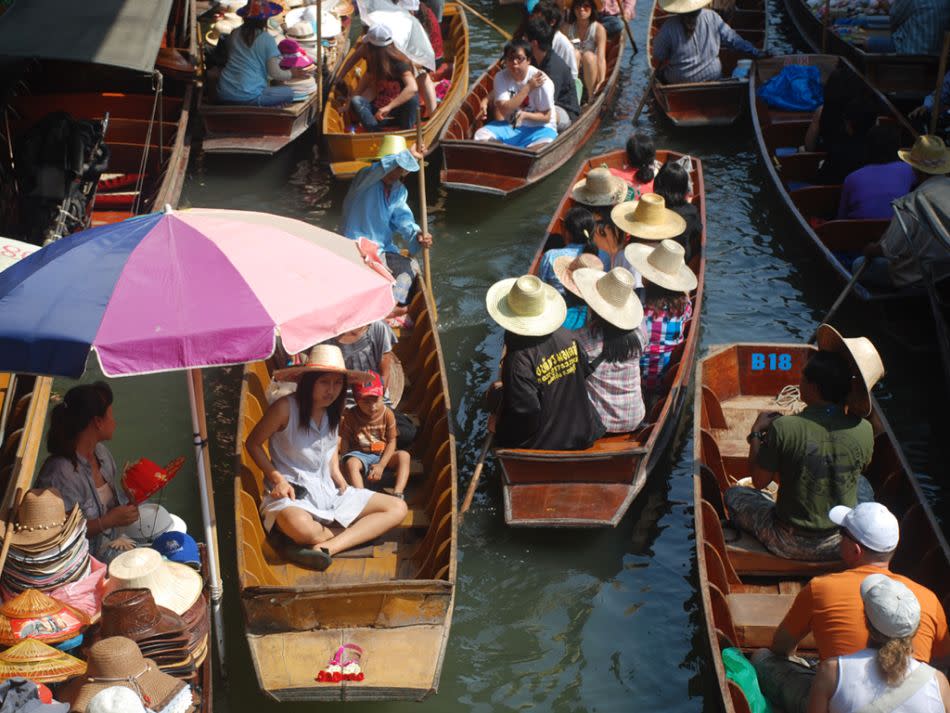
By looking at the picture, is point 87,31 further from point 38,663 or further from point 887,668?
point 887,668

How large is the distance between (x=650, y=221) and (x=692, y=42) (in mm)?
4936

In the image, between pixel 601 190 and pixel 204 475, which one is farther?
pixel 601 190

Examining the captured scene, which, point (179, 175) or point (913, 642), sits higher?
point (913, 642)

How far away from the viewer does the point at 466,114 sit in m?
11.7

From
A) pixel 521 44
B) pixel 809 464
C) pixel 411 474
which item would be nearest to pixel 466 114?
pixel 521 44

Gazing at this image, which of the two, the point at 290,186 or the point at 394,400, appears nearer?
the point at 394,400

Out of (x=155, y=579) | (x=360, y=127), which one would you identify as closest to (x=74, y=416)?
(x=155, y=579)

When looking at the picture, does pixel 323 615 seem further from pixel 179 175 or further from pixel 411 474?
pixel 179 175

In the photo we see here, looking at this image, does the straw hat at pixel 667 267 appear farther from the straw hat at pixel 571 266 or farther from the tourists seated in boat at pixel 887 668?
the tourists seated in boat at pixel 887 668

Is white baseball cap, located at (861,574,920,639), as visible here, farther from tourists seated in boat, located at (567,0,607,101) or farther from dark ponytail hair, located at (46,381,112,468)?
tourists seated in boat, located at (567,0,607,101)

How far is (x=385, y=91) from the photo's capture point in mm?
11484

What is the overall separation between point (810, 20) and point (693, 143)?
294cm

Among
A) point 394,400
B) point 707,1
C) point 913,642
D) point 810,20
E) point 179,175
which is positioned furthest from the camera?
point 810,20

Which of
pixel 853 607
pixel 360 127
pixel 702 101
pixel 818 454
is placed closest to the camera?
pixel 853 607
